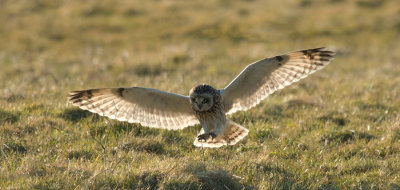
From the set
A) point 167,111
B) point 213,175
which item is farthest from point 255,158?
point 167,111

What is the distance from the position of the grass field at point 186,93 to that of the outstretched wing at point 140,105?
237mm

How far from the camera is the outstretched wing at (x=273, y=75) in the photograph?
235 inches

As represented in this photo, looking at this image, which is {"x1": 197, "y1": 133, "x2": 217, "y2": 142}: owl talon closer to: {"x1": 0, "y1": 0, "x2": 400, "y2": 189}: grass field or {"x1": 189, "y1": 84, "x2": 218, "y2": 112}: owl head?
{"x1": 0, "y1": 0, "x2": 400, "y2": 189}: grass field

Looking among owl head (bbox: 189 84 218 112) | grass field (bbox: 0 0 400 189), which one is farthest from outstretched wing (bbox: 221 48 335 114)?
grass field (bbox: 0 0 400 189)

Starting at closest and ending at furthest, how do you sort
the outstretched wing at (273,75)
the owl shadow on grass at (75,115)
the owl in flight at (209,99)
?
the owl in flight at (209,99) → the outstretched wing at (273,75) → the owl shadow on grass at (75,115)

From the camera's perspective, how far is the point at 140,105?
6.08m

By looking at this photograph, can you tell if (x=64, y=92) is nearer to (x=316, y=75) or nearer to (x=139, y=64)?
(x=139, y=64)

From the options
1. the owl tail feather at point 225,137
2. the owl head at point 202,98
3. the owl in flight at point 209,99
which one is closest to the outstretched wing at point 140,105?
the owl in flight at point 209,99

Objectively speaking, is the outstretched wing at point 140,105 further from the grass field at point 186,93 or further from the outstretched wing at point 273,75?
the outstretched wing at point 273,75

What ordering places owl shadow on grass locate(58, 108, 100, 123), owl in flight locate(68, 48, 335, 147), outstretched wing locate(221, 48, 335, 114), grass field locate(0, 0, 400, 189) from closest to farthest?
grass field locate(0, 0, 400, 189), owl in flight locate(68, 48, 335, 147), outstretched wing locate(221, 48, 335, 114), owl shadow on grass locate(58, 108, 100, 123)

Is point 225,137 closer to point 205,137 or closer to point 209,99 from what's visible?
point 205,137

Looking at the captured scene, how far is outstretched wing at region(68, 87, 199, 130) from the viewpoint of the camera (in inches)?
227

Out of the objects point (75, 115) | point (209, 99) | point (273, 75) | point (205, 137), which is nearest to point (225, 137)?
point (205, 137)

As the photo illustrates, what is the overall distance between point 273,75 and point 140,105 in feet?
5.77
